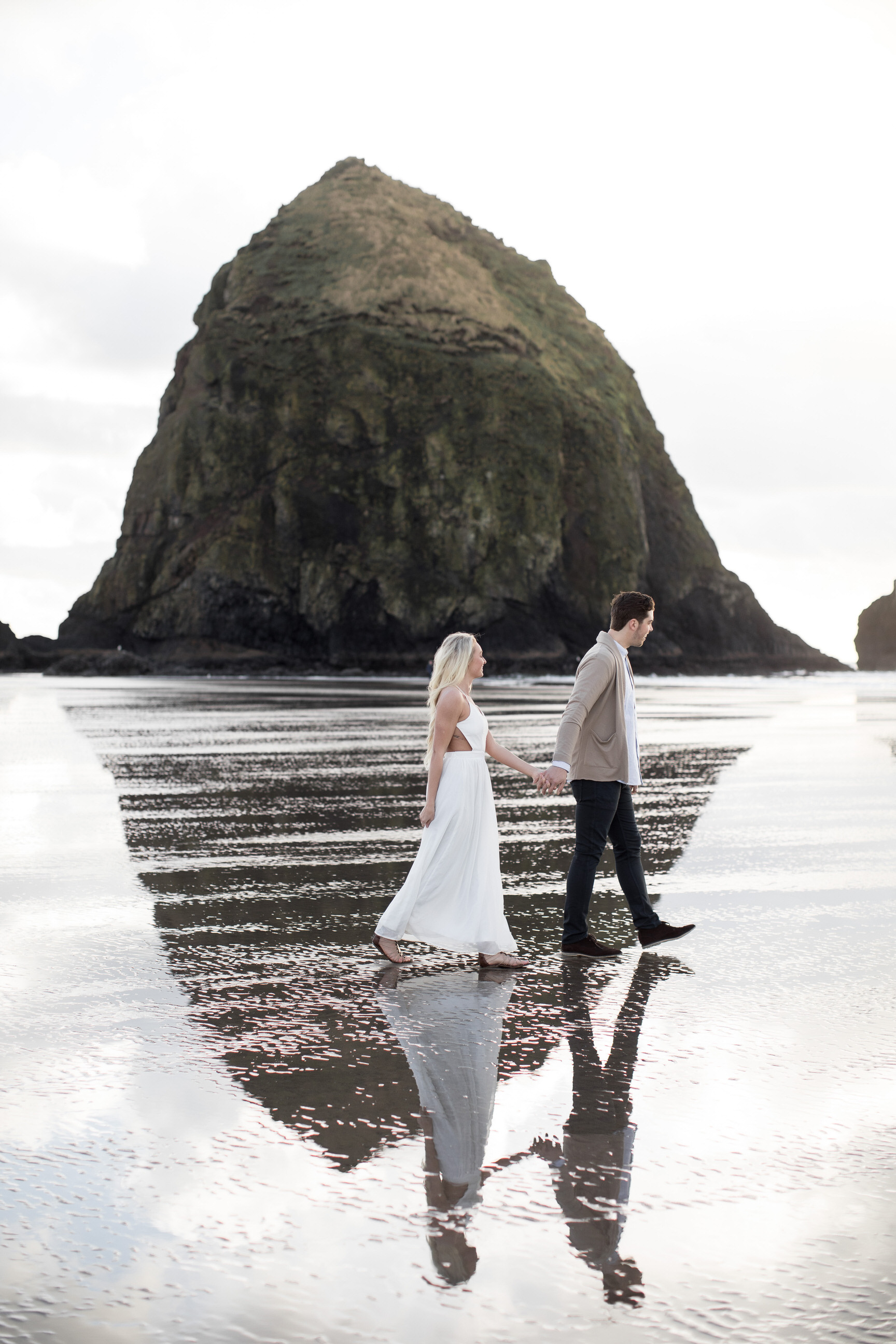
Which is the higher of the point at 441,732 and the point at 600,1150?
the point at 441,732

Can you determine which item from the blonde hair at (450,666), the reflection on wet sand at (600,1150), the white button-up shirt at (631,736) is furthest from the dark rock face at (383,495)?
the reflection on wet sand at (600,1150)

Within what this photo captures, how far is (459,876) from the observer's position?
586 cm

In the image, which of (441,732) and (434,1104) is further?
(441,732)

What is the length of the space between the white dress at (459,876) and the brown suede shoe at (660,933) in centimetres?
80

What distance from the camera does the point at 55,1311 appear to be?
8.34 ft

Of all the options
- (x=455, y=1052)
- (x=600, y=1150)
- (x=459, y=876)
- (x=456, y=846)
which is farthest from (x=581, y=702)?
(x=600, y=1150)

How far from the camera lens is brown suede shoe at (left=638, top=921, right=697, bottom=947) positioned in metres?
6.14

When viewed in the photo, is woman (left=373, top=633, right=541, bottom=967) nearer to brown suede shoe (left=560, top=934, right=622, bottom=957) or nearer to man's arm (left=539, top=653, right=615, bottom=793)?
man's arm (left=539, top=653, right=615, bottom=793)

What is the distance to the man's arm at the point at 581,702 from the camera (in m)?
6.09

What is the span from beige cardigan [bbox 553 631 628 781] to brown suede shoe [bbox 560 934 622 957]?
84 centimetres

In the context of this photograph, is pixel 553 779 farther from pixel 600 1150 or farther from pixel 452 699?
pixel 600 1150

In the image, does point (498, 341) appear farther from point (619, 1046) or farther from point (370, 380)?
point (619, 1046)

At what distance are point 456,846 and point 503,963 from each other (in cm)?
60

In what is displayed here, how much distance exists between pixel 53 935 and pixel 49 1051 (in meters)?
2.02
